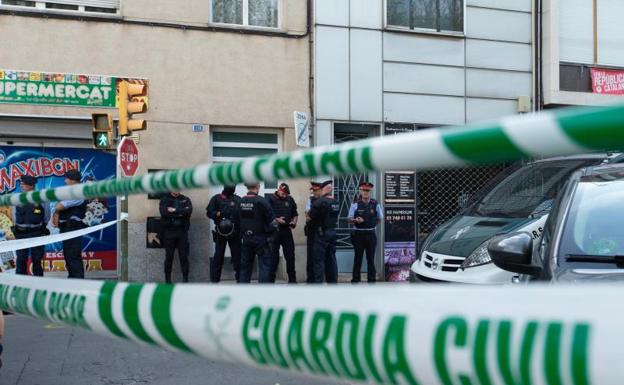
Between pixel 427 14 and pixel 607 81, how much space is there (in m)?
4.66

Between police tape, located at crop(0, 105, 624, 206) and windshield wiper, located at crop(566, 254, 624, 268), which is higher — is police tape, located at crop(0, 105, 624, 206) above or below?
above

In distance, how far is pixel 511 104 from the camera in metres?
14.6

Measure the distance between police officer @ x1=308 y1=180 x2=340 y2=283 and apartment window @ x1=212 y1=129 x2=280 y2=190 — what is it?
182 cm

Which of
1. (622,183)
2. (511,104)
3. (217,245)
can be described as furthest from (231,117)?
(622,183)

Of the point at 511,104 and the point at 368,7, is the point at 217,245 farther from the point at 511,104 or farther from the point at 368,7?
the point at 511,104

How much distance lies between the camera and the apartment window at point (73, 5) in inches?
460

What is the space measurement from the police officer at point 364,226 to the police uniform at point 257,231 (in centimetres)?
239

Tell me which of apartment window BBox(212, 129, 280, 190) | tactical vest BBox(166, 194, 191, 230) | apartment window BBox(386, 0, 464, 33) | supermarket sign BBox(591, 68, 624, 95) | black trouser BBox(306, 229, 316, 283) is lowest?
black trouser BBox(306, 229, 316, 283)

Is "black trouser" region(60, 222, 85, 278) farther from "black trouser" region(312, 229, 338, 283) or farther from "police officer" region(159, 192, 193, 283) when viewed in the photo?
"black trouser" region(312, 229, 338, 283)

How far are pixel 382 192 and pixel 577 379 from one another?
494 inches

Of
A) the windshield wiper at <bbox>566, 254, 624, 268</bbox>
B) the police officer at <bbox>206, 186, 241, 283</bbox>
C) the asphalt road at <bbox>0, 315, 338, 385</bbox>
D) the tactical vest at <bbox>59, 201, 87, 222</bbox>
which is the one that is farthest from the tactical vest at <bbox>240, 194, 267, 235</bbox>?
the windshield wiper at <bbox>566, 254, 624, 268</bbox>

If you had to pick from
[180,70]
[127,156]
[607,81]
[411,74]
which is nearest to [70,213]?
[127,156]

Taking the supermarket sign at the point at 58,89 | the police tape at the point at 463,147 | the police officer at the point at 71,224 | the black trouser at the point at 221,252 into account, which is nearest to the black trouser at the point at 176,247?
the black trouser at the point at 221,252

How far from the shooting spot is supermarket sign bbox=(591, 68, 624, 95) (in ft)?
50.4
